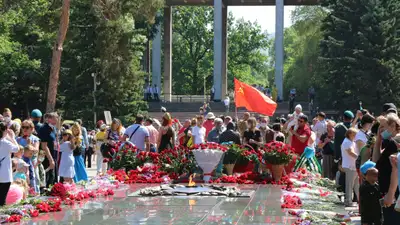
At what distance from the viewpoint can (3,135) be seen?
13.3 metres

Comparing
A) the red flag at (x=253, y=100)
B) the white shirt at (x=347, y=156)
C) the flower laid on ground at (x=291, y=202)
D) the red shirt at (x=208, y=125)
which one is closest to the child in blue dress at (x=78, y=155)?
the flower laid on ground at (x=291, y=202)

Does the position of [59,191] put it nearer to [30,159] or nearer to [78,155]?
[30,159]

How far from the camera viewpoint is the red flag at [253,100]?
943 inches

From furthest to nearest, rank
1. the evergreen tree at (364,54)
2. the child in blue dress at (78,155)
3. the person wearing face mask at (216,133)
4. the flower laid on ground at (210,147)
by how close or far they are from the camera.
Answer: the evergreen tree at (364,54) → the person wearing face mask at (216,133) → the flower laid on ground at (210,147) → the child in blue dress at (78,155)

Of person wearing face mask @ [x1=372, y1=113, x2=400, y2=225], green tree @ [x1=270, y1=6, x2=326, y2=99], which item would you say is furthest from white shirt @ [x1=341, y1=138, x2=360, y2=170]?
green tree @ [x1=270, y1=6, x2=326, y2=99]

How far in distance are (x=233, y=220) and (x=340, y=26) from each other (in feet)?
141

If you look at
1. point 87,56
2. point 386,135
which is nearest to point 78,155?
point 386,135

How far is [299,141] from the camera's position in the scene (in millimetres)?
20203

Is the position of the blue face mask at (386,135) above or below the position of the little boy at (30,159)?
above

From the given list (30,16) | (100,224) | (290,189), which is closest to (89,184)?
(290,189)

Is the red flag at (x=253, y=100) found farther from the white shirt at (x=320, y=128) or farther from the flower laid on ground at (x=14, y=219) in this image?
the flower laid on ground at (x=14, y=219)

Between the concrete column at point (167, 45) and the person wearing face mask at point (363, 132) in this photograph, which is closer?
the person wearing face mask at point (363, 132)

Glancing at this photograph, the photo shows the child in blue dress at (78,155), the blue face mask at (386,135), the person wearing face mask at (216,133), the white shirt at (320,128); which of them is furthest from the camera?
the person wearing face mask at (216,133)

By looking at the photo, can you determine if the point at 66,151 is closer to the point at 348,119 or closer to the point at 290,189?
the point at 290,189
